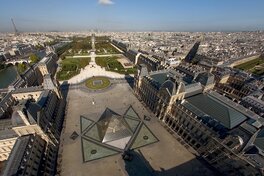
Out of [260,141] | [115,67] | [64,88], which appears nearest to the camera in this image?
[260,141]

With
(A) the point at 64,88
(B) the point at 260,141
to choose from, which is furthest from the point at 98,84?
(B) the point at 260,141

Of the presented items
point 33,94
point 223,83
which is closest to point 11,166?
point 33,94

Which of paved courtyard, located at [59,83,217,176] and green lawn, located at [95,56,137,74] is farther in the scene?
green lawn, located at [95,56,137,74]

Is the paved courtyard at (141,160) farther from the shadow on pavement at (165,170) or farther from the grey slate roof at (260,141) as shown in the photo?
the grey slate roof at (260,141)

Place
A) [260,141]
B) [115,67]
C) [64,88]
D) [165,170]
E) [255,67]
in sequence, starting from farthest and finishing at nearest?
[255,67], [115,67], [64,88], [165,170], [260,141]

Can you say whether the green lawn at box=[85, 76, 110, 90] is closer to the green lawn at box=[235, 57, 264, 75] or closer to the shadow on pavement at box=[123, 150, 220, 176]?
the shadow on pavement at box=[123, 150, 220, 176]

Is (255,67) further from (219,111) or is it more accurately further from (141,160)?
(141,160)

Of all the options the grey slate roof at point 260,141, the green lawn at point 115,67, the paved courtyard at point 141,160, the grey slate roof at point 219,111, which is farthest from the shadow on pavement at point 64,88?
the grey slate roof at point 260,141

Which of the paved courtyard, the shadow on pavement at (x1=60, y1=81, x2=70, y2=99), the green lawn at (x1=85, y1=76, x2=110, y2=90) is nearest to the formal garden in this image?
the paved courtyard

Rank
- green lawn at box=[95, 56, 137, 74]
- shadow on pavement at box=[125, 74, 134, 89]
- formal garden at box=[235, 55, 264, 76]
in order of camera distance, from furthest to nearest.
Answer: formal garden at box=[235, 55, 264, 76]
green lawn at box=[95, 56, 137, 74]
shadow on pavement at box=[125, 74, 134, 89]
